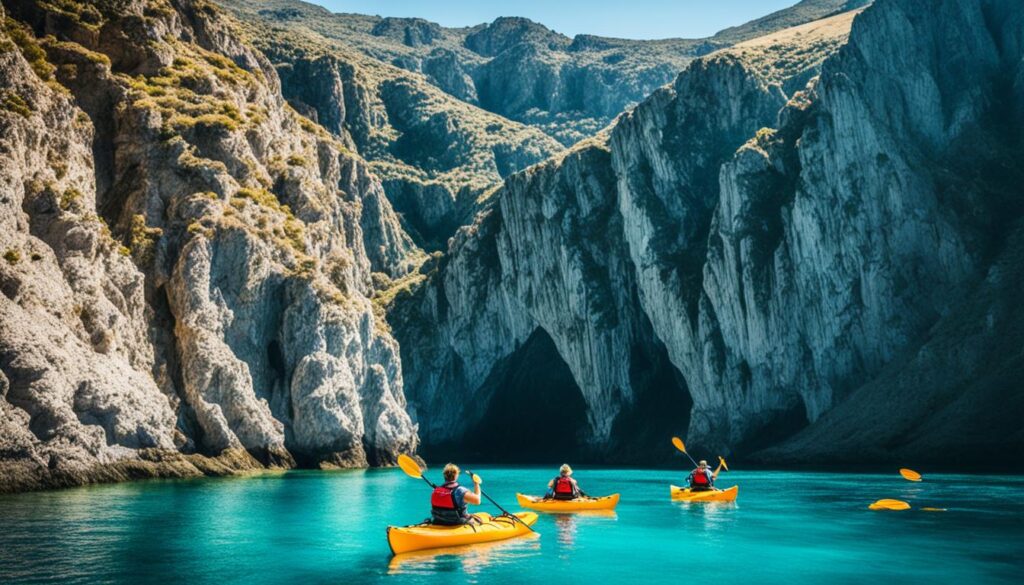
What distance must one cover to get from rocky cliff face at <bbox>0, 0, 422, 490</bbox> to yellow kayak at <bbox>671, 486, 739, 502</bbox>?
109 ft

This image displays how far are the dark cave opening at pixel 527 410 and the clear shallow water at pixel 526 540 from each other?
3048 inches

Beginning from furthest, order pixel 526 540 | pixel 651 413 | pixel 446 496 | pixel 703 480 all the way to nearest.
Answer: pixel 651 413
pixel 703 480
pixel 526 540
pixel 446 496

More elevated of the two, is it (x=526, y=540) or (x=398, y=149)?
(x=398, y=149)

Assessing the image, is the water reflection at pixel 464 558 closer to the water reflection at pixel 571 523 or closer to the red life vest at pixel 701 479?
the water reflection at pixel 571 523

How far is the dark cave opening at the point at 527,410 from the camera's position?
132 m

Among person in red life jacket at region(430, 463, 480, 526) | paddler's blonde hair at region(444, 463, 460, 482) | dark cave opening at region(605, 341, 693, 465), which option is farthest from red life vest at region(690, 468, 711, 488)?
dark cave opening at region(605, 341, 693, 465)

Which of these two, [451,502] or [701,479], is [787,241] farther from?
[451,502]

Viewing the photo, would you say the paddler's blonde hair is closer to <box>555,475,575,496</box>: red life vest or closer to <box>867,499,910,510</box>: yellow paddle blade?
<box>555,475,575,496</box>: red life vest

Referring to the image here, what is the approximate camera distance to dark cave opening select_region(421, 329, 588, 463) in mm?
132250

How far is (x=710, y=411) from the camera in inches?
4154

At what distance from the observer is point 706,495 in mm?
48344

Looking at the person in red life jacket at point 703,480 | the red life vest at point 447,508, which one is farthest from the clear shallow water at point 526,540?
the person in red life jacket at point 703,480

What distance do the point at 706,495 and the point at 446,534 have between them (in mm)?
→ 22086

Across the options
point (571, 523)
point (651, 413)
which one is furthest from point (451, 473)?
point (651, 413)
